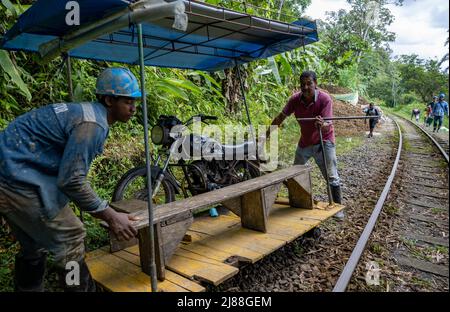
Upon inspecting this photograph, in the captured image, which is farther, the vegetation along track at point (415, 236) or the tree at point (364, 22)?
the tree at point (364, 22)

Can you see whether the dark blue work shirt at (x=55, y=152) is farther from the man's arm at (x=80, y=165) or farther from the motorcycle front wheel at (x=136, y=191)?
the motorcycle front wheel at (x=136, y=191)

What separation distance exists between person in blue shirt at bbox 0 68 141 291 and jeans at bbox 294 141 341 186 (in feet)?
10.8

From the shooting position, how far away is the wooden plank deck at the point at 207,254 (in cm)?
268

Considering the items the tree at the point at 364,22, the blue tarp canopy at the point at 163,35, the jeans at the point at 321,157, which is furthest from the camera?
the tree at the point at 364,22

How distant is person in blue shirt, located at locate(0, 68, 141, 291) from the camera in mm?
2150

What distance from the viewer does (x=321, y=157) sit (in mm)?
4875

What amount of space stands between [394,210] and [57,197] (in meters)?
5.02

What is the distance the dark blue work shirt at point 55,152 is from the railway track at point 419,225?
2353mm

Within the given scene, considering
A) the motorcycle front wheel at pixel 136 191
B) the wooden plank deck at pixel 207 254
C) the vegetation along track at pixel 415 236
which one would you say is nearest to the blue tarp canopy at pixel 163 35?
Answer: the motorcycle front wheel at pixel 136 191

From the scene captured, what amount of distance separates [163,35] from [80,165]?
2358 mm

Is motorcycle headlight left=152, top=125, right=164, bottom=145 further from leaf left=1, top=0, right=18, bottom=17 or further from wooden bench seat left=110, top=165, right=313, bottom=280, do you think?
leaf left=1, top=0, right=18, bottom=17

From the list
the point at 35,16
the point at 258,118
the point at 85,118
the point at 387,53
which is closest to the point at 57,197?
the point at 85,118

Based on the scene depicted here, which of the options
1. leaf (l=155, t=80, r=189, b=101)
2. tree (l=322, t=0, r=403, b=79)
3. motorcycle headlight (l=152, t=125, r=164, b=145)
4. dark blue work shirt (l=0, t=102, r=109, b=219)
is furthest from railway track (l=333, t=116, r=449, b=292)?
tree (l=322, t=0, r=403, b=79)

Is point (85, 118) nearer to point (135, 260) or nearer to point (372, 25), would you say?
point (135, 260)
